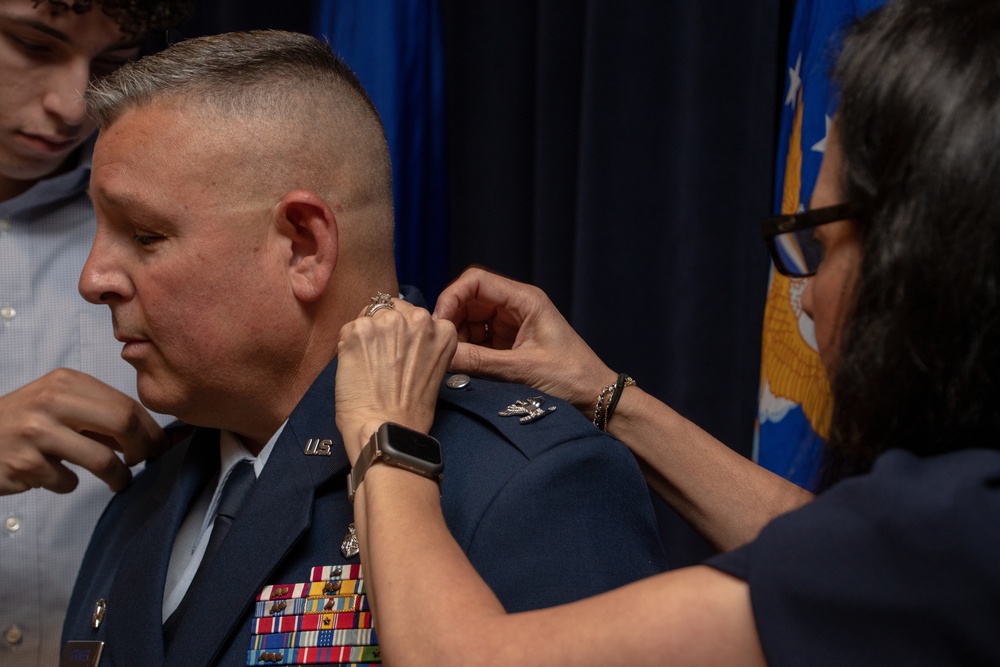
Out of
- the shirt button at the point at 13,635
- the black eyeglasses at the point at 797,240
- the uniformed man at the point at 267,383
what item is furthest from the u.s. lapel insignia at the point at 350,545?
the shirt button at the point at 13,635

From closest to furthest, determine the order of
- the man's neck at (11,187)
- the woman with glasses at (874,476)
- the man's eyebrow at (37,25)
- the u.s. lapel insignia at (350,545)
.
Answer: the woman with glasses at (874,476)
the u.s. lapel insignia at (350,545)
the man's eyebrow at (37,25)
the man's neck at (11,187)

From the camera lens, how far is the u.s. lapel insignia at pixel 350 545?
1186 millimetres

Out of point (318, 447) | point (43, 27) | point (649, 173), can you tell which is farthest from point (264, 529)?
point (649, 173)

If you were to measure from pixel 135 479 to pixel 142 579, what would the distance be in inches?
14.2

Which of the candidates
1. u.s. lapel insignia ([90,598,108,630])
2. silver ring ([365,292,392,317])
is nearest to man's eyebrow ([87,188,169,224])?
silver ring ([365,292,392,317])

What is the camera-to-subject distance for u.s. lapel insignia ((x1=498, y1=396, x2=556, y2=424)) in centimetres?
125

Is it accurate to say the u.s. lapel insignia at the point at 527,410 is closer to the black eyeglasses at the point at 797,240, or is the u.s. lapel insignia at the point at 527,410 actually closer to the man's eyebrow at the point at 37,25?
the black eyeglasses at the point at 797,240

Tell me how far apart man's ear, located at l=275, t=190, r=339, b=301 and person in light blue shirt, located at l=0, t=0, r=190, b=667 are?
43cm

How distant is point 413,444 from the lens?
41.0 inches

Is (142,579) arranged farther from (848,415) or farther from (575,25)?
(575,25)

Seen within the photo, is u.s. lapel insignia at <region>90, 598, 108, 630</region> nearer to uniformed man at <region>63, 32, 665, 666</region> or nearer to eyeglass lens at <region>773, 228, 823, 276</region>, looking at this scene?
uniformed man at <region>63, 32, 665, 666</region>

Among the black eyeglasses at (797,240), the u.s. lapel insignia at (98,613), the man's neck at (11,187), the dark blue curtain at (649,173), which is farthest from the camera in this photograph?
the dark blue curtain at (649,173)

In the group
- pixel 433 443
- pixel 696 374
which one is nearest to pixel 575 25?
pixel 696 374

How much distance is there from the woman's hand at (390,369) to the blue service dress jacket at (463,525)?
4.0 inches
